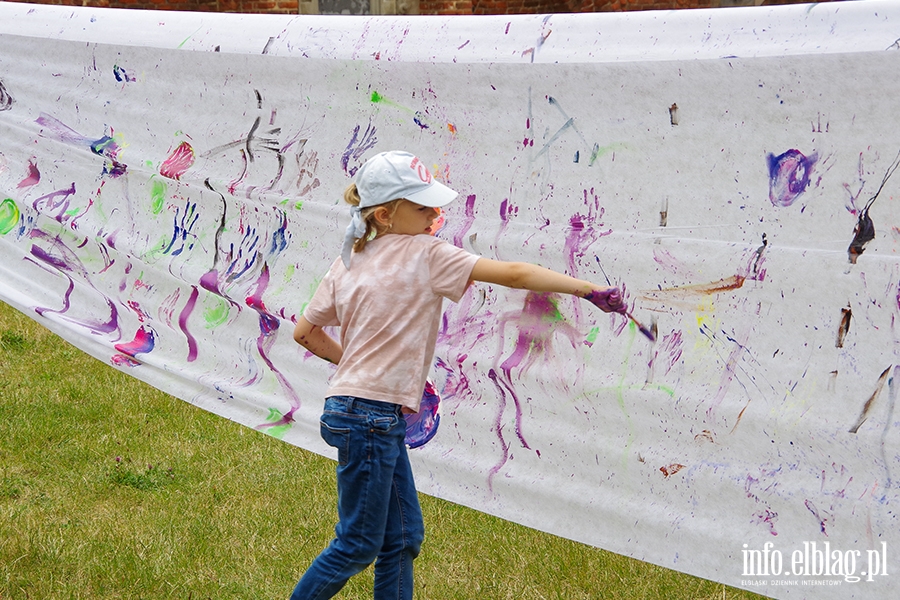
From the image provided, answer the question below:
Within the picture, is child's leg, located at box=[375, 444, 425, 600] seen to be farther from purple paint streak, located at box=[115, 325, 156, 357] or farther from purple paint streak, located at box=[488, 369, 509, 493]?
purple paint streak, located at box=[115, 325, 156, 357]

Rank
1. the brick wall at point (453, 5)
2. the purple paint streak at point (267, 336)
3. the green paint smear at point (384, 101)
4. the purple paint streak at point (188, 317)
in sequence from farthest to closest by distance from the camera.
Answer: the brick wall at point (453, 5)
the purple paint streak at point (188, 317)
the purple paint streak at point (267, 336)
the green paint smear at point (384, 101)

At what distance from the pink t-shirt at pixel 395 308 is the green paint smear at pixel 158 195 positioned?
1.93m

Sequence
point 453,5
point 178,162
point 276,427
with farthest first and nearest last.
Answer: point 453,5 → point 178,162 → point 276,427

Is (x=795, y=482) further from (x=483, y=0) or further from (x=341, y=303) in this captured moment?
(x=483, y=0)

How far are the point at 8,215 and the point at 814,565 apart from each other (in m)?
3.92

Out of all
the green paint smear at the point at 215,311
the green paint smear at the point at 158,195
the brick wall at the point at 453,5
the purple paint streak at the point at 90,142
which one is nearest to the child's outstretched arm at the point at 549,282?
the green paint smear at the point at 215,311

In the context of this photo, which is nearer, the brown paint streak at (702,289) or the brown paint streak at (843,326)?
the brown paint streak at (843,326)

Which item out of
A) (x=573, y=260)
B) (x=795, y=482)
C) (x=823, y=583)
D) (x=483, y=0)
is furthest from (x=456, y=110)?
(x=483, y=0)

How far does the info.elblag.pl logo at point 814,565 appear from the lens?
263 cm

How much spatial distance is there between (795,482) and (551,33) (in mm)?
1456

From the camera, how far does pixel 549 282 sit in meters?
2.38

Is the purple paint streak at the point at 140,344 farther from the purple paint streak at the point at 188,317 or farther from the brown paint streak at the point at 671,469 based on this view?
the brown paint streak at the point at 671,469

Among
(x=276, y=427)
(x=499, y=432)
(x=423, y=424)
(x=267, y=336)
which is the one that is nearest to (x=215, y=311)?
(x=267, y=336)

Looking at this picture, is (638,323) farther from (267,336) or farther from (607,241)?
(267,336)
